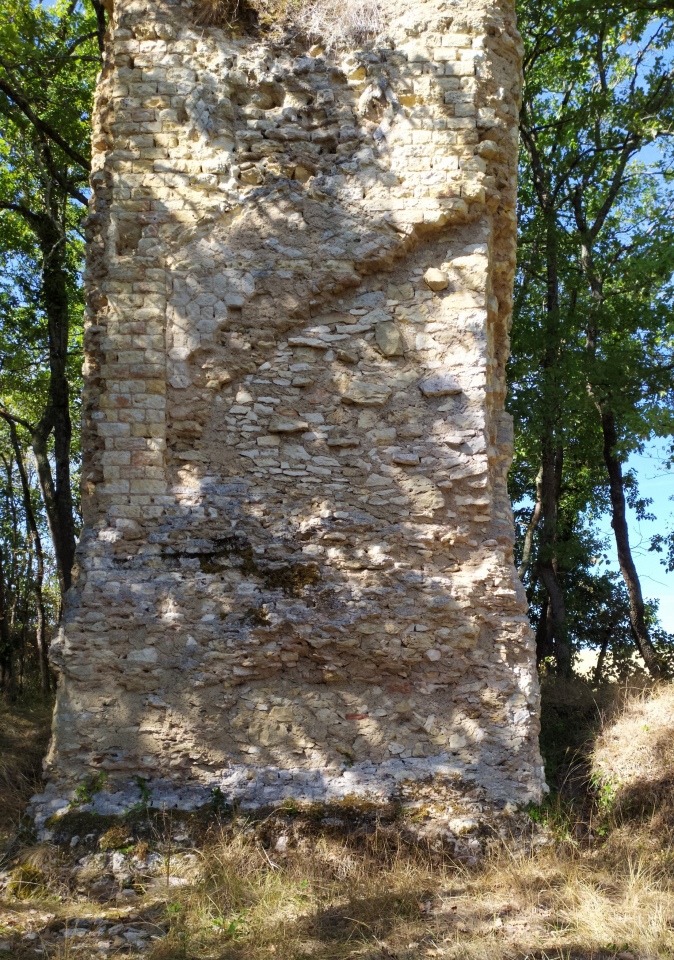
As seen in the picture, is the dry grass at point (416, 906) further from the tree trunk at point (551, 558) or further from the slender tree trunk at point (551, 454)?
the slender tree trunk at point (551, 454)

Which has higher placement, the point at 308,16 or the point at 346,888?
the point at 308,16

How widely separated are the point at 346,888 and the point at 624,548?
7658mm

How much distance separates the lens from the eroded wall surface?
5.14 meters

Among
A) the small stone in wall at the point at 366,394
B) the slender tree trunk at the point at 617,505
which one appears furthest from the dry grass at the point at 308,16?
the slender tree trunk at the point at 617,505

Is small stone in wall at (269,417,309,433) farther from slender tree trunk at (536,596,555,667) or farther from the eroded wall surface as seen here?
slender tree trunk at (536,596,555,667)

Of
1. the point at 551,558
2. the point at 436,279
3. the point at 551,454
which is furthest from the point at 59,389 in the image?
the point at 551,558

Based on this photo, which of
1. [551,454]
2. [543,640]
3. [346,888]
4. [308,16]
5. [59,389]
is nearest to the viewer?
[346,888]

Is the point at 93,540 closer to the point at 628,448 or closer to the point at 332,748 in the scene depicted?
the point at 332,748

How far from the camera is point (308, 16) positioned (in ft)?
19.1

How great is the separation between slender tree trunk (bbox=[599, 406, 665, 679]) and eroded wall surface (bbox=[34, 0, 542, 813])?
221 inches

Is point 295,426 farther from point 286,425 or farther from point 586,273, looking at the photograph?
point 586,273

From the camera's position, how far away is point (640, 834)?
206 inches

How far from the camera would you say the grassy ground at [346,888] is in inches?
157

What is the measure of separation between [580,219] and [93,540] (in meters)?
9.95
